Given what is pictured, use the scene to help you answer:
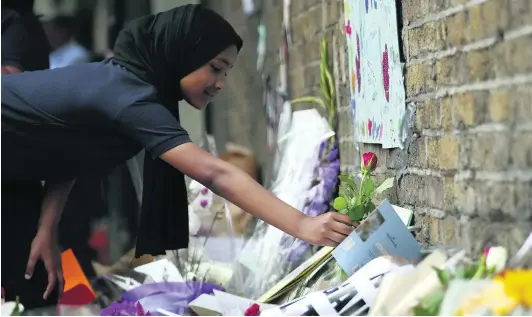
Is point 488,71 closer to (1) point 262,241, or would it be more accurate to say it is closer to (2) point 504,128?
(2) point 504,128

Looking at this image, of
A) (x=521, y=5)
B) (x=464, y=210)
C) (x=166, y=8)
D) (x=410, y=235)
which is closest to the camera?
(x=521, y=5)

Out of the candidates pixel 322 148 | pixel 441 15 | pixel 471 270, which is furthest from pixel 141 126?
pixel 471 270

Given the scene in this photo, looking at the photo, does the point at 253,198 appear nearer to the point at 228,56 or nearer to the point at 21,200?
the point at 228,56

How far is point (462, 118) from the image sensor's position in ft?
4.34

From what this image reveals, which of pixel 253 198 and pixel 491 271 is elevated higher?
pixel 253 198

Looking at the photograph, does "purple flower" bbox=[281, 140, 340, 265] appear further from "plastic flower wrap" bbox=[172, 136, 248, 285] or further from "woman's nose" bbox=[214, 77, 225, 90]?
"woman's nose" bbox=[214, 77, 225, 90]

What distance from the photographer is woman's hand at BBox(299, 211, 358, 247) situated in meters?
1.53

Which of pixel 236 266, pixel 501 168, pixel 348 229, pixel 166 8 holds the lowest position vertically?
pixel 236 266

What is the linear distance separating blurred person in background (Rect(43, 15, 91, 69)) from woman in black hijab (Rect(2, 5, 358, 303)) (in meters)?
0.04

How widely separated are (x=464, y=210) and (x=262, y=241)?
681mm

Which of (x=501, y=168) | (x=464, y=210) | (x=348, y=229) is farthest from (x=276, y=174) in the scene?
(x=501, y=168)

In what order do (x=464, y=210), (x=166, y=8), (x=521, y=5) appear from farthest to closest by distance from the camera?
(x=166, y=8) < (x=464, y=210) < (x=521, y=5)

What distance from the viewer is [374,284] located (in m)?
1.35

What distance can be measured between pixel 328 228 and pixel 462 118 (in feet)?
1.20
